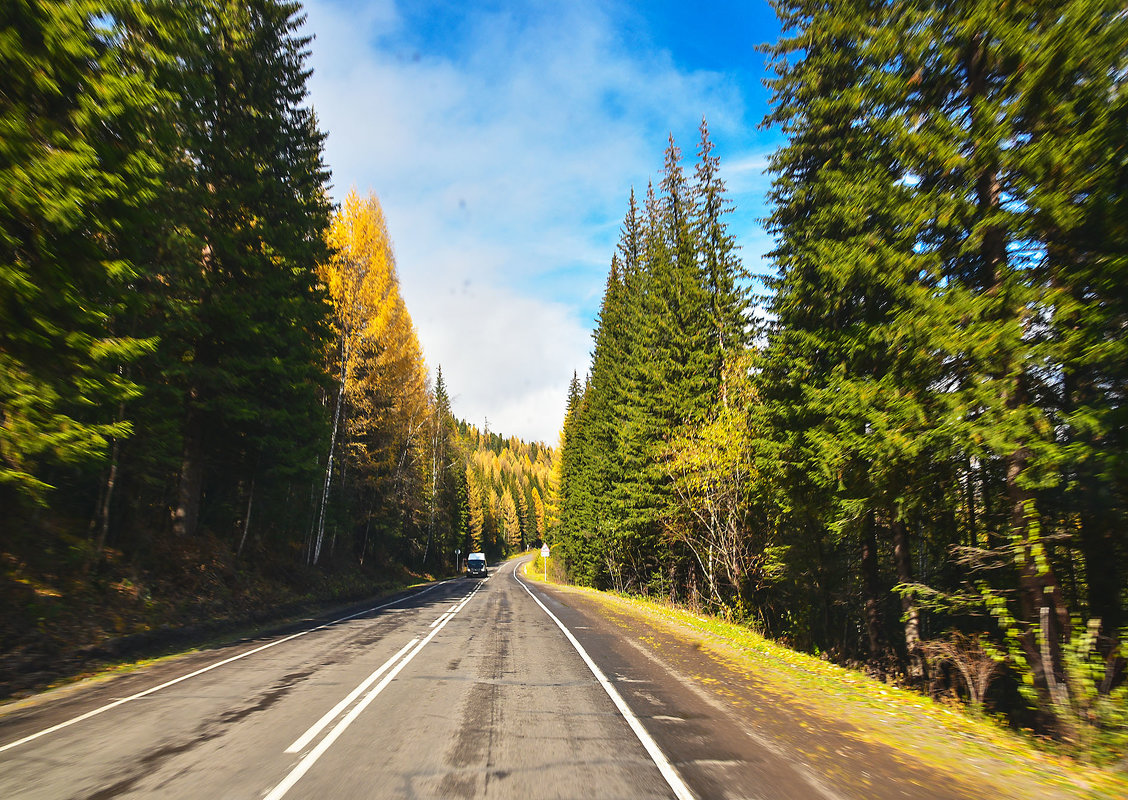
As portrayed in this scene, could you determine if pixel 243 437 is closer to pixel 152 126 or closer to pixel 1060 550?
pixel 152 126

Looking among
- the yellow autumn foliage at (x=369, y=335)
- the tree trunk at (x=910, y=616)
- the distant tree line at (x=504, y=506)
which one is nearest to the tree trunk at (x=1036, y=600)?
the tree trunk at (x=910, y=616)

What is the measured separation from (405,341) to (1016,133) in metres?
26.5

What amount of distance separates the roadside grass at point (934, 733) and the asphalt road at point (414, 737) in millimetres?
606

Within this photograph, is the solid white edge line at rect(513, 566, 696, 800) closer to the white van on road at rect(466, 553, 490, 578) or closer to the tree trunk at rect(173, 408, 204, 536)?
the tree trunk at rect(173, 408, 204, 536)

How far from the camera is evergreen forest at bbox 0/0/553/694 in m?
8.09

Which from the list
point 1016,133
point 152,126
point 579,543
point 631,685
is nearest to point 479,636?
point 631,685

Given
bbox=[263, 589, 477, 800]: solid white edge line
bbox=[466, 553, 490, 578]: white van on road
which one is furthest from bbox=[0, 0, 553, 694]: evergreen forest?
bbox=[466, 553, 490, 578]: white van on road

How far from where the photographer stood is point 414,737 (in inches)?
218

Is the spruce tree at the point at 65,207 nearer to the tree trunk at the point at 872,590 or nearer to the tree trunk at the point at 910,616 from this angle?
the tree trunk at the point at 910,616

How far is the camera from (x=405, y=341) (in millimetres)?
29406

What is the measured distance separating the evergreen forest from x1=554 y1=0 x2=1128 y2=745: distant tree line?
41.5 ft

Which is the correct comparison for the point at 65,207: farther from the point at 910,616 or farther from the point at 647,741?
the point at 910,616

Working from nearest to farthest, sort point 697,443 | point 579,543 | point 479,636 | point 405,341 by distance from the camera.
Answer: point 479,636, point 697,443, point 405,341, point 579,543

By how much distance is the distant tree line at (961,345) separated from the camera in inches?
269
